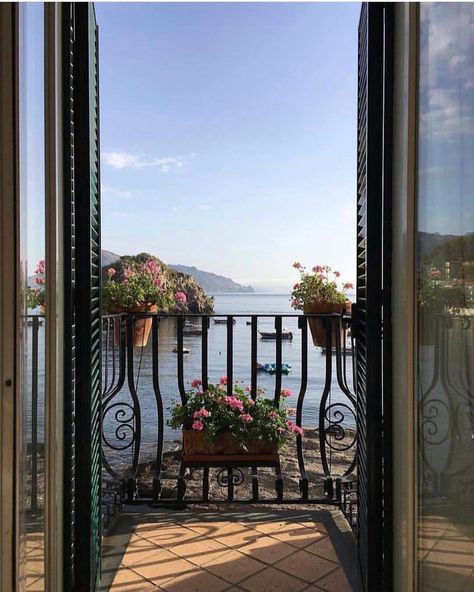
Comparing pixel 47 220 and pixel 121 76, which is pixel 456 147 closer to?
pixel 47 220

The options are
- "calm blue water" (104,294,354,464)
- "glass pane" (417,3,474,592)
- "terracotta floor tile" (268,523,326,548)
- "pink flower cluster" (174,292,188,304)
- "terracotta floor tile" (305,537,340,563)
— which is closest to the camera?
"glass pane" (417,3,474,592)

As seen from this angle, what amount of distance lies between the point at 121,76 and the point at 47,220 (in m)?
4.38

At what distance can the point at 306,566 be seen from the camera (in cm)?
204

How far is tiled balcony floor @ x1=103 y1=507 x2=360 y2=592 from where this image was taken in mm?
1929

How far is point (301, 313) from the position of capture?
2.90 meters

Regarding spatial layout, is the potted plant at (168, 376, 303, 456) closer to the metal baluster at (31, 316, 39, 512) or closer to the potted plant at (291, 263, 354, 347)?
the potted plant at (291, 263, 354, 347)

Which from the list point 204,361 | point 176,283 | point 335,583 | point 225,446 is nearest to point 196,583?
point 335,583

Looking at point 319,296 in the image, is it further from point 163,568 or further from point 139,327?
point 163,568

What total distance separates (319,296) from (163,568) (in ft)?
5.54

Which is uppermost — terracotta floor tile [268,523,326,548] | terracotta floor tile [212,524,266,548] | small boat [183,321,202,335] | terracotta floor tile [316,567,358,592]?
small boat [183,321,202,335]

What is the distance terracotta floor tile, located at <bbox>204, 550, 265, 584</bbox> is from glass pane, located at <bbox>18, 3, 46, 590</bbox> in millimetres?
868

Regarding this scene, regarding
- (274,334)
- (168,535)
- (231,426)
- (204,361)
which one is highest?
(274,334)

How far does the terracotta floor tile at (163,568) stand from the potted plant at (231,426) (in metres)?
0.64

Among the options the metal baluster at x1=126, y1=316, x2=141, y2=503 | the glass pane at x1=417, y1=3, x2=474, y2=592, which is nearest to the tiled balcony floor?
the metal baluster at x1=126, y1=316, x2=141, y2=503
